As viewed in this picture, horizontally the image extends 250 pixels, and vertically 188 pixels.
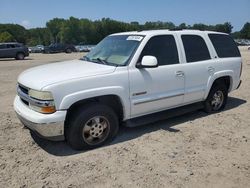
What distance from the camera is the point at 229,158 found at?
14.0 ft

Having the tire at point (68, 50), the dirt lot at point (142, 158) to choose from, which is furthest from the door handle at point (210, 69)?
the tire at point (68, 50)

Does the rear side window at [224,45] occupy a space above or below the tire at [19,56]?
above

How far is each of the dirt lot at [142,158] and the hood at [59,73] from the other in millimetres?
1086

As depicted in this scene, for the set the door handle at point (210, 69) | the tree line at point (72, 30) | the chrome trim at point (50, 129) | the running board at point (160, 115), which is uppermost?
the door handle at point (210, 69)

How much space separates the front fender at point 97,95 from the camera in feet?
13.3

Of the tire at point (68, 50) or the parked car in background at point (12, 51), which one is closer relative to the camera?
the parked car in background at point (12, 51)

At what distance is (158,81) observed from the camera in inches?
198

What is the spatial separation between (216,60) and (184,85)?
120 cm

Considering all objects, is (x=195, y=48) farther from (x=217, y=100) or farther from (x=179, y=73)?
(x=217, y=100)

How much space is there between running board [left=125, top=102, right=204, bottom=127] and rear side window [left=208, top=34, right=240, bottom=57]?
1280 mm

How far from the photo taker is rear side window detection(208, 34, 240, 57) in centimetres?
633

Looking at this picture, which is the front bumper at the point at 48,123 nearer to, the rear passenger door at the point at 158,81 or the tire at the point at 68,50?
the rear passenger door at the point at 158,81

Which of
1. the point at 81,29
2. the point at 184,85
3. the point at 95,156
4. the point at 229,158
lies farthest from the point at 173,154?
the point at 81,29

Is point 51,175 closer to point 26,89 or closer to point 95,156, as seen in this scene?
point 95,156
